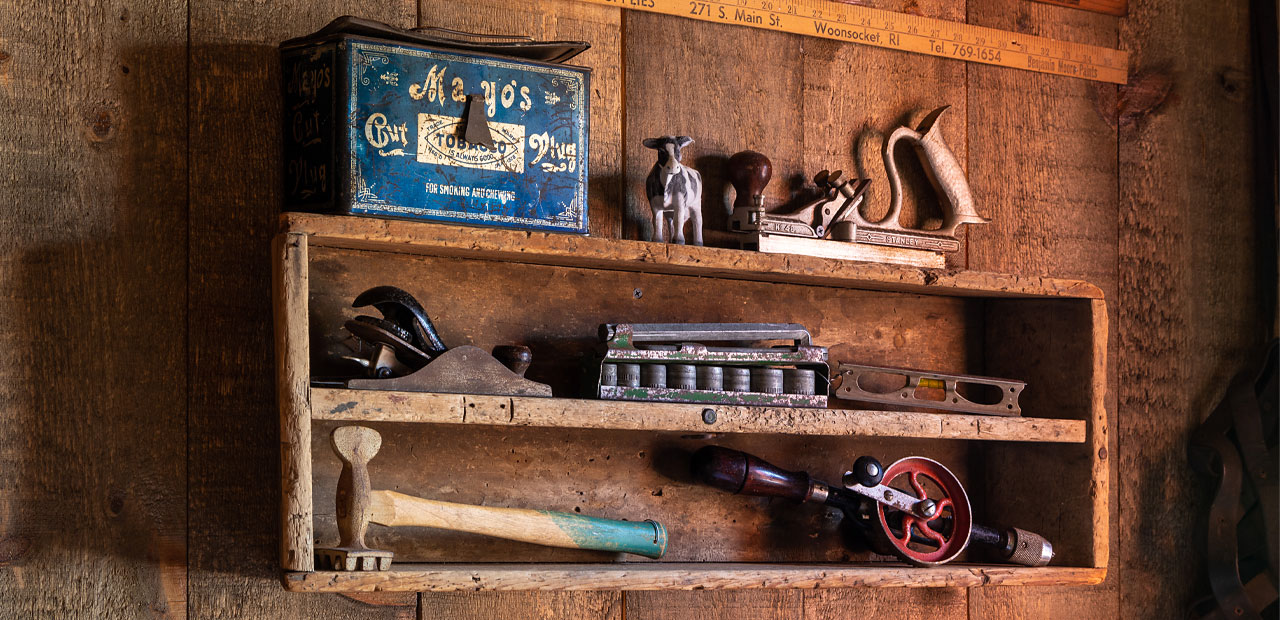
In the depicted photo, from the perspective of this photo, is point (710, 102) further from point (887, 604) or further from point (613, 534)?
point (887, 604)

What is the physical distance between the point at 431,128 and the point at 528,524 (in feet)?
1.76

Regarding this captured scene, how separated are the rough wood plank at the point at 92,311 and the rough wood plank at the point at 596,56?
475mm

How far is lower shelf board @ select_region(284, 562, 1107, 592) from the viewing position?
133cm

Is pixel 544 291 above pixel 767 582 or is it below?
above

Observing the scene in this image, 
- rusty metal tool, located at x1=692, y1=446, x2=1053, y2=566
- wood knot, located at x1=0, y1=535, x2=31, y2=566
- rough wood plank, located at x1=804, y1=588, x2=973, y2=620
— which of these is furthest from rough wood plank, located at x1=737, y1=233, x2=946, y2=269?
wood knot, located at x1=0, y1=535, x2=31, y2=566

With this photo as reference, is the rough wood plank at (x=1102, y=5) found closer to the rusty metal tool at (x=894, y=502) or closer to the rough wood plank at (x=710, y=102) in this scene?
the rough wood plank at (x=710, y=102)

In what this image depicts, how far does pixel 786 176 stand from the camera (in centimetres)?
184

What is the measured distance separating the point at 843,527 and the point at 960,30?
35.9 inches

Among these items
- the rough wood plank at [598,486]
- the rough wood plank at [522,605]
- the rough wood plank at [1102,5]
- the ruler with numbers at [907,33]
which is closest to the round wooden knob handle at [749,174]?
the ruler with numbers at [907,33]

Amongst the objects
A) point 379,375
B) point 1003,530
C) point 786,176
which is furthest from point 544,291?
point 1003,530

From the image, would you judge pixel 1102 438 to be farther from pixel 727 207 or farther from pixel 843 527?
pixel 727 207

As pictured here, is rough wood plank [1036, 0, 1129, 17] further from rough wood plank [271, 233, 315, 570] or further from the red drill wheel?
rough wood plank [271, 233, 315, 570]

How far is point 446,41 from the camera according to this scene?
4.65ft

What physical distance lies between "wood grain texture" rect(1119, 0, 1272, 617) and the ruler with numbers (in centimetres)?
12
